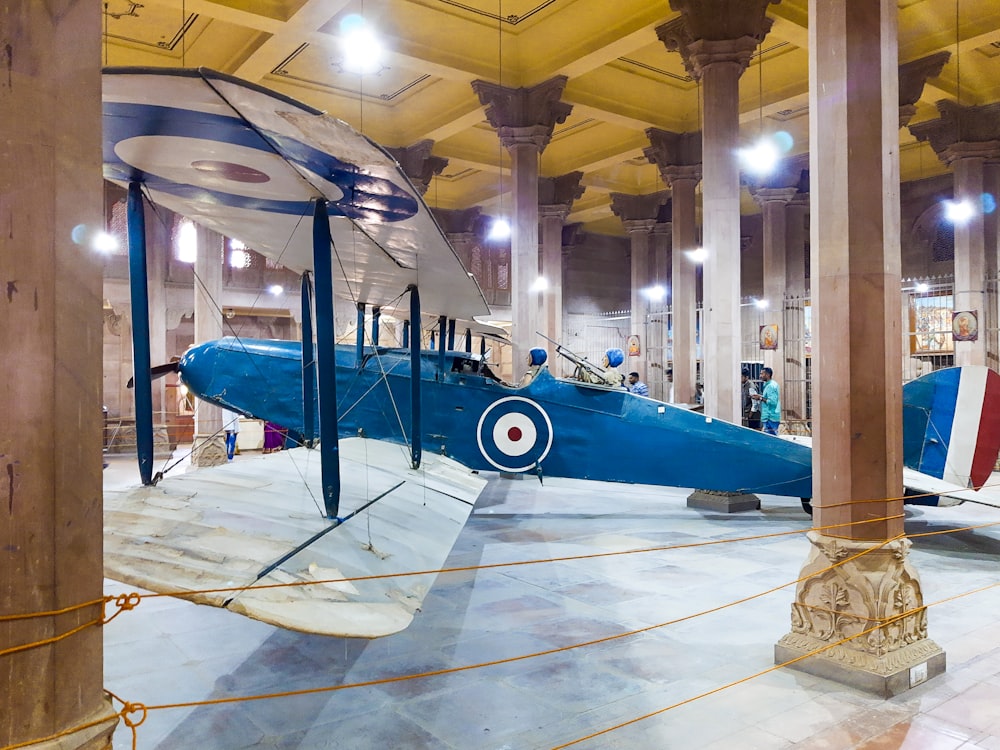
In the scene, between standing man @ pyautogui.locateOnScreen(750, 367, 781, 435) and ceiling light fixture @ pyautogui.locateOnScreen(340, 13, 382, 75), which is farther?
standing man @ pyautogui.locateOnScreen(750, 367, 781, 435)

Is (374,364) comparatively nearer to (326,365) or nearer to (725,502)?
(326,365)

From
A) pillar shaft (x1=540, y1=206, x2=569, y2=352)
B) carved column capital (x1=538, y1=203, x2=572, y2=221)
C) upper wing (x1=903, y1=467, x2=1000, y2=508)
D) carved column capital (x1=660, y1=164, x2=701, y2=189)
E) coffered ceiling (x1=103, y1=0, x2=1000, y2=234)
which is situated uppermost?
coffered ceiling (x1=103, y1=0, x2=1000, y2=234)

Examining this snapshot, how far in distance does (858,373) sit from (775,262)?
16.3 m

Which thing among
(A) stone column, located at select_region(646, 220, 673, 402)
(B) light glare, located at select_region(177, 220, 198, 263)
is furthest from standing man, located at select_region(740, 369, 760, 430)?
(B) light glare, located at select_region(177, 220, 198, 263)

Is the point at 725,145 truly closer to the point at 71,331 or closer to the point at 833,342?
the point at 833,342

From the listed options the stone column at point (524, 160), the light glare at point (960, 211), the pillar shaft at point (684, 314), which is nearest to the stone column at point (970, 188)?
the light glare at point (960, 211)

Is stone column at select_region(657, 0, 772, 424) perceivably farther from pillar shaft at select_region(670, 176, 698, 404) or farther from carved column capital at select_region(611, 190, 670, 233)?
carved column capital at select_region(611, 190, 670, 233)

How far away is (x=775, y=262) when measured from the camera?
1934 cm

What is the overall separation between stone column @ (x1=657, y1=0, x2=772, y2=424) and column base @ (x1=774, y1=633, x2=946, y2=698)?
18.6 feet

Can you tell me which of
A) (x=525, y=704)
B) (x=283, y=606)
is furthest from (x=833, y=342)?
(x=283, y=606)

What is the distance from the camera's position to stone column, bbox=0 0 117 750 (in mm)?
1646

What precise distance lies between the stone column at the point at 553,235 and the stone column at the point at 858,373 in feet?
50.6

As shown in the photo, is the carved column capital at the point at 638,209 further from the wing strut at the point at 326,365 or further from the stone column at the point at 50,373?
the stone column at the point at 50,373

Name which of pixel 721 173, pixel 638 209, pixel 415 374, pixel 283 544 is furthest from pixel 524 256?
pixel 638 209
